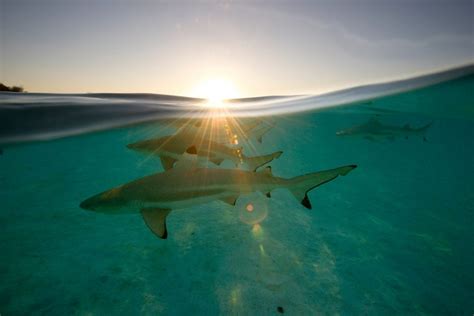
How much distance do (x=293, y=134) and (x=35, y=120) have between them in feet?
75.1

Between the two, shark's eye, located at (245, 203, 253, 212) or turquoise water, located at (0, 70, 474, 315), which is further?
shark's eye, located at (245, 203, 253, 212)

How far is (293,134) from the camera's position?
2731 centimetres

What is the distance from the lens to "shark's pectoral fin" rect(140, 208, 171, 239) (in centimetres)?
287

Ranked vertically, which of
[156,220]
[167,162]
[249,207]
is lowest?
[249,207]

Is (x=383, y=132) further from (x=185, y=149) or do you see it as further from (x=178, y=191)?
Answer: (x=178, y=191)

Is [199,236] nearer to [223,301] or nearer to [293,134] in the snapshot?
[223,301]

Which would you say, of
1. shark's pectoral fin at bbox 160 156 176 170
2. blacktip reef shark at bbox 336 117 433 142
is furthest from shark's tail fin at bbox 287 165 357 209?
blacktip reef shark at bbox 336 117 433 142

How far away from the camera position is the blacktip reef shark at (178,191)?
306 centimetres

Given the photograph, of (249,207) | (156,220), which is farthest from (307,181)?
(249,207)

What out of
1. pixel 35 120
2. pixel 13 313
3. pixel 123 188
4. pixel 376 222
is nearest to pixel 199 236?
pixel 123 188

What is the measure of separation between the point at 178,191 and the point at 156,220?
428 mm

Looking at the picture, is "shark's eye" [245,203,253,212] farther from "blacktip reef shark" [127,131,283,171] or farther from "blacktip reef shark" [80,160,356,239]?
"blacktip reef shark" [80,160,356,239]

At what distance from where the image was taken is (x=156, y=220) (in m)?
3.01

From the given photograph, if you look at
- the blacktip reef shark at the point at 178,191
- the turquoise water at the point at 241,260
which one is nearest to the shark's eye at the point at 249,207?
the turquoise water at the point at 241,260
